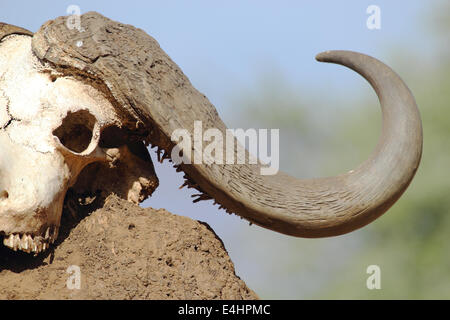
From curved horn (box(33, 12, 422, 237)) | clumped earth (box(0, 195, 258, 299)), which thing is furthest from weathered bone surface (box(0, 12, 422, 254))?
clumped earth (box(0, 195, 258, 299))

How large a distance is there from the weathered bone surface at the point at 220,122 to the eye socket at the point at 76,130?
0.21 feet

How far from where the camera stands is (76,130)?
3289mm

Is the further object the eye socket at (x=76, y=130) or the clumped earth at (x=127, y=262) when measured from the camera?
the eye socket at (x=76, y=130)

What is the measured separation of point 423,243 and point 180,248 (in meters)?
6.01

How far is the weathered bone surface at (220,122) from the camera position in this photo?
3053 mm

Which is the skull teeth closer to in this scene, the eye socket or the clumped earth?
the clumped earth

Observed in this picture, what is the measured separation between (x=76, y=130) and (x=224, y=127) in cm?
63

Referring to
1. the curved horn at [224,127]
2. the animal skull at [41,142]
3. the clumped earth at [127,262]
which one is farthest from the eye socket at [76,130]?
the clumped earth at [127,262]

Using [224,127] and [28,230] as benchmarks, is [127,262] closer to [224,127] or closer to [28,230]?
[28,230]

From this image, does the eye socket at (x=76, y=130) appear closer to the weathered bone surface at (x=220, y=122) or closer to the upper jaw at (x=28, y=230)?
the weathered bone surface at (x=220, y=122)

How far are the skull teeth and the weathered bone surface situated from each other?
0.11 ft

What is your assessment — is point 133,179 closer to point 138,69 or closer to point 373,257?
point 138,69

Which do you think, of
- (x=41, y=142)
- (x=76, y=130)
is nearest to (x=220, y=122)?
(x=76, y=130)

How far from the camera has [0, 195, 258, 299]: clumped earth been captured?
3020 mm
